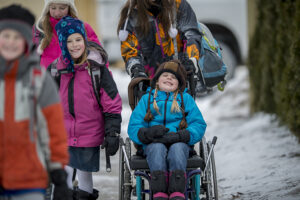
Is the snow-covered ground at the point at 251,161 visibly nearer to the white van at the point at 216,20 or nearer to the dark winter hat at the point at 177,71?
the dark winter hat at the point at 177,71

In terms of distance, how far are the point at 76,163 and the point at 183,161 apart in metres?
1.03

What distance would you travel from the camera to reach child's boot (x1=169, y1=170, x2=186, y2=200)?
422 centimetres

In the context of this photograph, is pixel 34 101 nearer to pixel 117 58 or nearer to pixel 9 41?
pixel 9 41

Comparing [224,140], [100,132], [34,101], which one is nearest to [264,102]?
[224,140]

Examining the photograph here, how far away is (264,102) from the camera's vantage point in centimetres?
922

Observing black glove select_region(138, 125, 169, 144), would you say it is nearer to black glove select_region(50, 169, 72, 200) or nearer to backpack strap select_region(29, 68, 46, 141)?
black glove select_region(50, 169, 72, 200)

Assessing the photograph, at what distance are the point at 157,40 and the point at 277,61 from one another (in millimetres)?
2990

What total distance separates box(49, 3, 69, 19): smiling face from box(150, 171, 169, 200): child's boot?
5.95 feet

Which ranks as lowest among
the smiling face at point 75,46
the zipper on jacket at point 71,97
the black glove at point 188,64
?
the zipper on jacket at point 71,97

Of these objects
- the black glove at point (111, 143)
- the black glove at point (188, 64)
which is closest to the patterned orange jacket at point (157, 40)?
the black glove at point (188, 64)

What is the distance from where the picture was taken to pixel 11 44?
3.21 m

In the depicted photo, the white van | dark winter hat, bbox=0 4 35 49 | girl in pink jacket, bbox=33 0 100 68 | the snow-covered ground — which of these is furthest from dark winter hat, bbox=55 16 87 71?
the white van

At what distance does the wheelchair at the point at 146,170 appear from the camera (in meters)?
4.47

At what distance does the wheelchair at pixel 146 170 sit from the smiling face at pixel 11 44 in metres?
1.56
